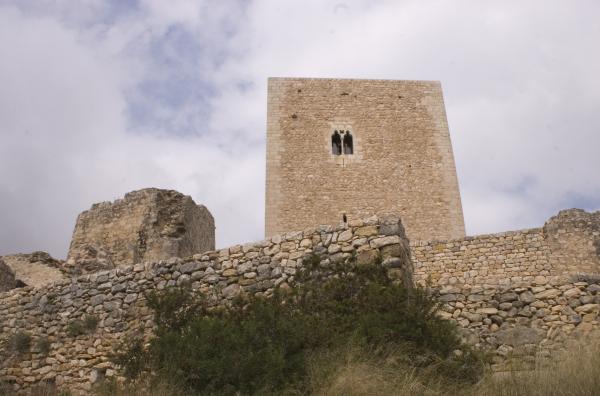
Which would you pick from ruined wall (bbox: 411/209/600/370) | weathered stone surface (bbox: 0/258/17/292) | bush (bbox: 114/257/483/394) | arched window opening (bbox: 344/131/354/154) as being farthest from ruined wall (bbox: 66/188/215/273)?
ruined wall (bbox: 411/209/600/370)

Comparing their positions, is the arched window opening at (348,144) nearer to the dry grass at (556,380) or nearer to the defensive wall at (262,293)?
the defensive wall at (262,293)

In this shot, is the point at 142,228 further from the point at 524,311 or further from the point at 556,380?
the point at 556,380

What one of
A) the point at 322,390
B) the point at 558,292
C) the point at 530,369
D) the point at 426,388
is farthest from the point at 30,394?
the point at 558,292

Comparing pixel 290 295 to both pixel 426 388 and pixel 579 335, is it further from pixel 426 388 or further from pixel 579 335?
pixel 579 335

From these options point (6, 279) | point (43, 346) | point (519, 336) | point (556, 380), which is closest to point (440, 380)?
point (556, 380)

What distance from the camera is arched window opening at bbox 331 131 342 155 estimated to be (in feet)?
51.7

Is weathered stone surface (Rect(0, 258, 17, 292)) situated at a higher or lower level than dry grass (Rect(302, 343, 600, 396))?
higher

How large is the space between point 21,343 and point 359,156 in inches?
411

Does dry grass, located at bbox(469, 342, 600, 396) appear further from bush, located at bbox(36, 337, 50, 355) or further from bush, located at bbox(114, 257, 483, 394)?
bush, located at bbox(36, 337, 50, 355)

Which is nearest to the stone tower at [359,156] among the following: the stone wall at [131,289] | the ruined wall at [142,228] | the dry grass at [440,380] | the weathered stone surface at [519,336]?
the ruined wall at [142,228]

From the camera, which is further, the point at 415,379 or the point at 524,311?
the point at 524,311

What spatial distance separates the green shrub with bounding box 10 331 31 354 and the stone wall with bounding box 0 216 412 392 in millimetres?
76

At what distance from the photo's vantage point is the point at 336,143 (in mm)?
15953

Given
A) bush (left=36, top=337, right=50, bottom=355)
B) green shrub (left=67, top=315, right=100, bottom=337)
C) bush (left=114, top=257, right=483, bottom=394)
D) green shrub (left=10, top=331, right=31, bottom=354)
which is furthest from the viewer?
green shrub (left=10, top=331, right=31, bottom=354)
